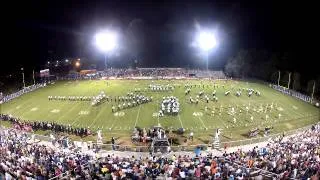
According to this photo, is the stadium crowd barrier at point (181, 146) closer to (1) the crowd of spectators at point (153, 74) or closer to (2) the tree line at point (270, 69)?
(2) the tree line at point (270, 69)

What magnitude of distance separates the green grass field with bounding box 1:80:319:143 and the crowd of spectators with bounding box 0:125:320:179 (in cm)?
1109

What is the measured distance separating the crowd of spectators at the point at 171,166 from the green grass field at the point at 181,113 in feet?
36.4

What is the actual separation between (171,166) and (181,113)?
23.3 meters

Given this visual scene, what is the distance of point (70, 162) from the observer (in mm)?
26250

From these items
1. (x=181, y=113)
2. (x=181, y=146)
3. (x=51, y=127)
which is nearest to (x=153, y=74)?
(x=181, y=113)

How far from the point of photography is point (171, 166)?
2527 centimetres

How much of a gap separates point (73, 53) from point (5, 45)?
30875 mm

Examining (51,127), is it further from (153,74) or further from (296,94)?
(153,74)

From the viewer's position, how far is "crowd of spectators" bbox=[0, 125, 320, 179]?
948 inches

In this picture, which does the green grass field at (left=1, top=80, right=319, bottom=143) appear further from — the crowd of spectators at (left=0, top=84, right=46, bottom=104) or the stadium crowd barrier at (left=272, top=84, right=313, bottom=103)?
the crowd of spectators at (left=0, top=84, right=46, bottom=104)

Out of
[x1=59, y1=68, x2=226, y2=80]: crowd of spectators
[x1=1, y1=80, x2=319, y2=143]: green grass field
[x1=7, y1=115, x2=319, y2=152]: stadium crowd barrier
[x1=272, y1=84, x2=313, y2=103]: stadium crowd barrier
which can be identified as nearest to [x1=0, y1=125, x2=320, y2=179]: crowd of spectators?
[x1=7, y1=115, x2=319, y2=152]: stadium crowd barrier

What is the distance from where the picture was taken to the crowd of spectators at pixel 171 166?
24078mm

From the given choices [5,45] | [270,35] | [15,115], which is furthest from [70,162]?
[270,35]

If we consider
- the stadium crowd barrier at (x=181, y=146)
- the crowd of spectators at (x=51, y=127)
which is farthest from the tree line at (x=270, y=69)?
the crowd of spectators at (x=51, y=127)
